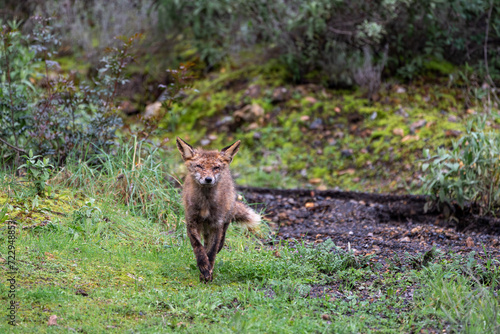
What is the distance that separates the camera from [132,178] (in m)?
6.41

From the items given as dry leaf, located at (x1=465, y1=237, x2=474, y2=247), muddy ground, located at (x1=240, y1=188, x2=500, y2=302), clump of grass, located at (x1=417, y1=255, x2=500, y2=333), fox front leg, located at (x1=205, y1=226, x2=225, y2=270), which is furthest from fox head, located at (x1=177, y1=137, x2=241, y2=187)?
dry leaf, located at (x1=465, y1=237, x2=474, y2=247)

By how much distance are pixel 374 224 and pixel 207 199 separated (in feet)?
9.77

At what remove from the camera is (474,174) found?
660 cm

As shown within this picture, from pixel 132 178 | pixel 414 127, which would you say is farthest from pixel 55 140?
pixel 414 127

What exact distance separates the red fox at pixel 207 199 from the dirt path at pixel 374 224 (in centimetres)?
134

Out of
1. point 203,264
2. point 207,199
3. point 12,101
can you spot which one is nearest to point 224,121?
point 12,101

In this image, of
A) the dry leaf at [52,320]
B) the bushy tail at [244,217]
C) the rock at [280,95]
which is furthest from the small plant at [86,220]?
the rock at [280,95]

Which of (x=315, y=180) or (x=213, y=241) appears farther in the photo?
(x=315, y=180)

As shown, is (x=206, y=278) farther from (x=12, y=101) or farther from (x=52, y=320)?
(x=12, y=101)

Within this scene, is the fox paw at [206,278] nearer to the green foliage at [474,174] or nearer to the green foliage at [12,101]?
the green foliage at [12,101]

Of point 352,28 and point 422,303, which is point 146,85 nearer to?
point 352,28

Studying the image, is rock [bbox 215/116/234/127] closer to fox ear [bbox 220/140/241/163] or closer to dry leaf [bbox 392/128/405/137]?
dry leaf [bbox 392/128/405/137]

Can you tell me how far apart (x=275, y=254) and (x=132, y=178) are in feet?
7.05

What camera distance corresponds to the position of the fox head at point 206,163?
185 inches
